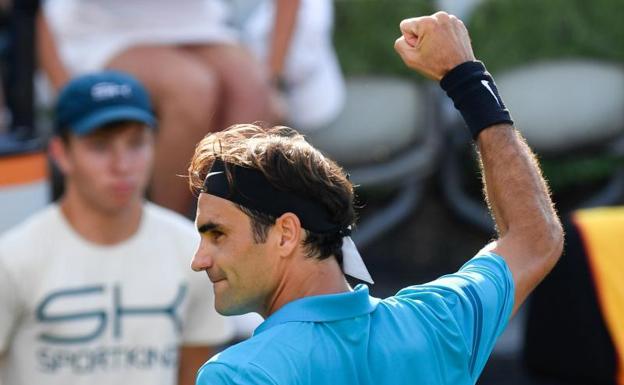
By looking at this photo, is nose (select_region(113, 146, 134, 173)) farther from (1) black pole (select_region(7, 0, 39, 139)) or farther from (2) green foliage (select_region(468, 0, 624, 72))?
(2) green foliage (select_region(468, 0, 624, 72))

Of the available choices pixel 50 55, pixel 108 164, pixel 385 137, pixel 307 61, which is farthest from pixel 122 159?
pixel 385 137

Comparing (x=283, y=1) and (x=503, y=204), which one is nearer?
(x=503, y=204)

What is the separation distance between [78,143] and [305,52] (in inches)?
58.9

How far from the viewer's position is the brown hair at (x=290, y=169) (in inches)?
101

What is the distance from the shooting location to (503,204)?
9.13 feet

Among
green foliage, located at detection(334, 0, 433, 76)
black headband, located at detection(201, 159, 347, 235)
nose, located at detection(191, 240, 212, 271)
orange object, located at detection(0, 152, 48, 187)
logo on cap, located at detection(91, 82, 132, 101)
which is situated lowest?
orange object, located at detection(0, 152, 48, 187)

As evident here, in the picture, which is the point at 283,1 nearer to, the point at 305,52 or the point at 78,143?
the point at 305,52

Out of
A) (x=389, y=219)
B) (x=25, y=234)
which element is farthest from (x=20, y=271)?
(x=389, y=219)

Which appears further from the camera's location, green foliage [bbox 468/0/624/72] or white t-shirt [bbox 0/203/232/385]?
green foliage [bbox 468/0/624/72]

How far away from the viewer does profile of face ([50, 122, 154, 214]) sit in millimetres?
4195

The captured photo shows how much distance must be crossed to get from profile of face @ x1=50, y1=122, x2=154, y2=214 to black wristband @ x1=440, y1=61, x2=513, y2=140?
1623mm

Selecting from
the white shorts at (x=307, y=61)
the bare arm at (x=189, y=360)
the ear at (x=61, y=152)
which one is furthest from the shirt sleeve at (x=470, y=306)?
the white shorts at (x=307, y=61)

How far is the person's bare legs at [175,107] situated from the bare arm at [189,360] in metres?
0.95

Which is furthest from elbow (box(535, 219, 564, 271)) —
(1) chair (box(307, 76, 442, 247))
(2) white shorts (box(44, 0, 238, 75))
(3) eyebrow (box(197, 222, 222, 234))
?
(1) chair (box(307, 76, 442, 247))
